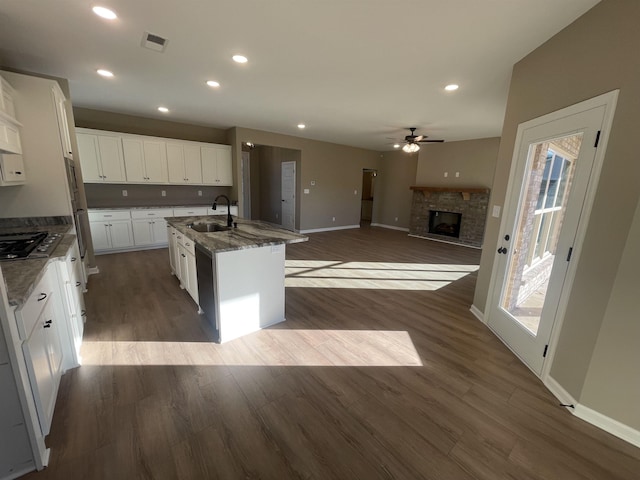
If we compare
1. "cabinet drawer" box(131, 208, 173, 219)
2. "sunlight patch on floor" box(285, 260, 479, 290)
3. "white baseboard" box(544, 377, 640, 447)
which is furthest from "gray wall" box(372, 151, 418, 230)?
"white baseboard" box(544, 377, 640, 447)

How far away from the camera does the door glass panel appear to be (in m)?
2.12

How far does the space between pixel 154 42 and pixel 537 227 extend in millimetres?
3972

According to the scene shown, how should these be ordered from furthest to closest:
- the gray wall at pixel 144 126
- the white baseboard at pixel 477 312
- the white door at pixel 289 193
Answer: the white door at pixel 289 193
the gray wall at pixel 144 126
the white baseboard at pixel 477 312

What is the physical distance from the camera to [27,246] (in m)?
1.95

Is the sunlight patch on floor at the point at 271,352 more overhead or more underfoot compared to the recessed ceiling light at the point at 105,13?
more underfoot

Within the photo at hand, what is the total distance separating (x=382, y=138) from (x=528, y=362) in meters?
5.94

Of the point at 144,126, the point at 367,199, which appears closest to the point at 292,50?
the point at 144,126

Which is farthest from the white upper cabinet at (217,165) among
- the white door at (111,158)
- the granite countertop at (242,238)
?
the granite countertop at (242,238)

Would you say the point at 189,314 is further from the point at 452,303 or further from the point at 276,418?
the point at 452,303

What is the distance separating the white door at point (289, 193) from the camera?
25.2 feet

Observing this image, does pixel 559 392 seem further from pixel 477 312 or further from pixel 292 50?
pixel 292 50

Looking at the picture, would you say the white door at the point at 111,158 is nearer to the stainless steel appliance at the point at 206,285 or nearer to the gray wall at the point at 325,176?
the gray wall at the point at 325,176

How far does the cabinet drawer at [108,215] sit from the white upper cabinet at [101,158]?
592 mm

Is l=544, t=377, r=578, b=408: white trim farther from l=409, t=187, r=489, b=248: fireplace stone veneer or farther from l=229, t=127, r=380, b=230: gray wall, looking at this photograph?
l=229, t=127, r=380, b=230: gray wall
